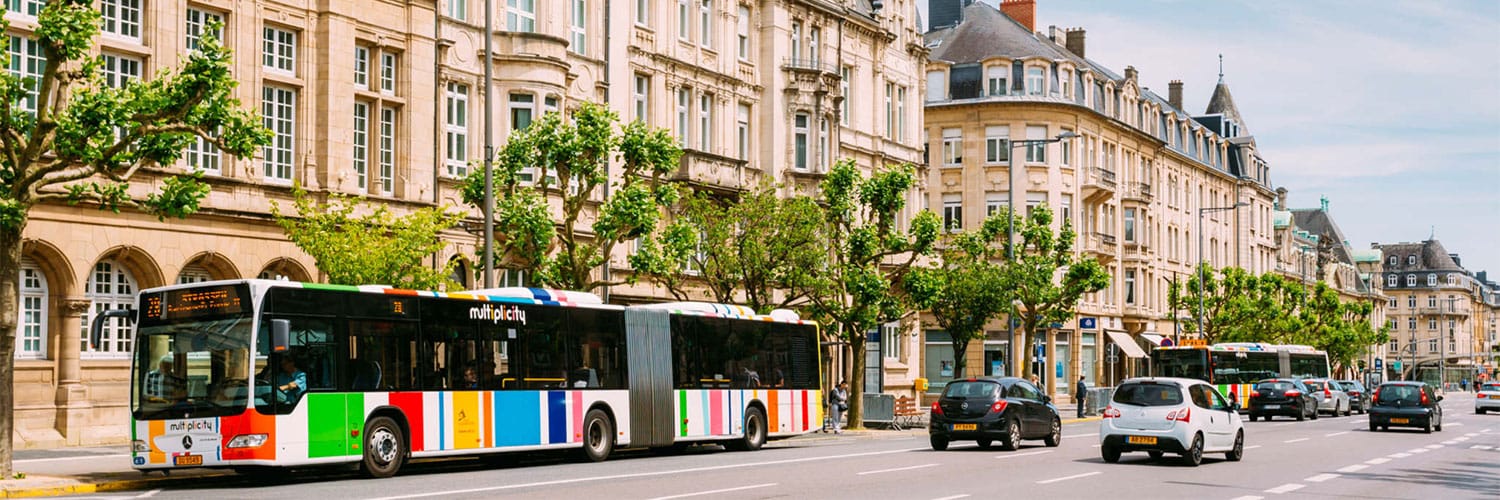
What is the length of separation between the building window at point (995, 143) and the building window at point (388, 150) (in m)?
40.2

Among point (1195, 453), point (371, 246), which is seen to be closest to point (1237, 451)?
point (1195, 453)

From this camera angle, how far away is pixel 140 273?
31891 mm

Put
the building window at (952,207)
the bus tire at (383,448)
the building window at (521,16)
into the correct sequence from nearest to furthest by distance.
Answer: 1. the bus tire at (383,448)
2. the building window at (521,16)
3. the building window at (952,207)

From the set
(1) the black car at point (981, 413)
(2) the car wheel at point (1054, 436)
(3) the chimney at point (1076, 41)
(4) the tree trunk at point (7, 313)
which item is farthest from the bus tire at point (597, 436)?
(3) the chimney at point (1076, 41)

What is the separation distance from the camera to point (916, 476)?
23.6 m

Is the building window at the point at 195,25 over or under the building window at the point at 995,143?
under

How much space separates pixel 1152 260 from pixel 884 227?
44778 mm

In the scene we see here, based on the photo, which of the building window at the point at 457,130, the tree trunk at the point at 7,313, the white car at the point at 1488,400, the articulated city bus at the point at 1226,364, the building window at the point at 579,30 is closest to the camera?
the tree trunk at the point at 7,313

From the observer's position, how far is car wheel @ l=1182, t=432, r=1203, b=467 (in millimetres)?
27297

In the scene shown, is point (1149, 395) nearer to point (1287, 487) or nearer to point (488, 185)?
point (1287, 487)

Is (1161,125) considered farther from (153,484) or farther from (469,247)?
(153,484)

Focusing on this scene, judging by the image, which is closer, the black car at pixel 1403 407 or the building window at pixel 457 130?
the building window at pixel 457 130

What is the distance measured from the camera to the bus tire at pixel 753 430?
32.6m

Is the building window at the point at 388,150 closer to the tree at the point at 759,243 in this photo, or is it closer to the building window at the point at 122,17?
the tree at the point at 759,243
